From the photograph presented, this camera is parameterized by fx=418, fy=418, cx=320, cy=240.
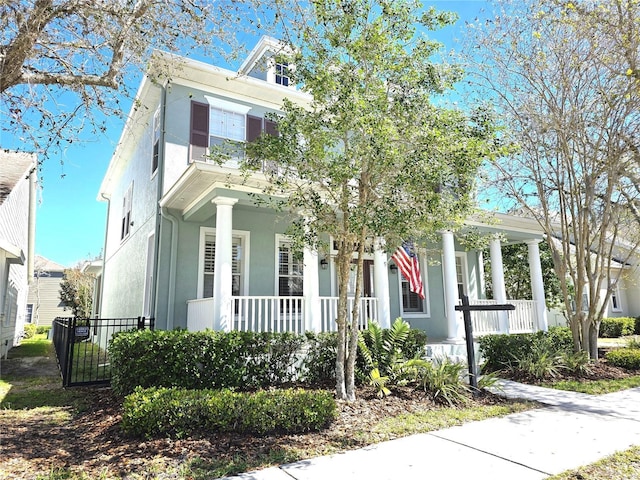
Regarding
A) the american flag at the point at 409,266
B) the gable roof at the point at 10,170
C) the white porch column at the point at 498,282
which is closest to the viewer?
Answer: the american flag at the point at 409,266

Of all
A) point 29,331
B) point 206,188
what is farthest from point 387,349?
point 29,331

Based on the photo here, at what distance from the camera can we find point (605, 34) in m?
7.37

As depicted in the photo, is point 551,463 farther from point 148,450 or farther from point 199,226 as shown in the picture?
point 199,226

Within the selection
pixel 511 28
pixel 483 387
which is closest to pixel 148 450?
pixel 483 387

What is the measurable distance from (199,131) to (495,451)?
30.3 feet

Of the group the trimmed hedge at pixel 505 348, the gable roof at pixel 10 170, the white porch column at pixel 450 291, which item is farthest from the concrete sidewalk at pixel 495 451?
the gable roof at pixel 10 170

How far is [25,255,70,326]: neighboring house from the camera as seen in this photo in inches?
1315

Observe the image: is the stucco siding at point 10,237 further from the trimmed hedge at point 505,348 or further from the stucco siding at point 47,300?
the stucco siding at point 47,300

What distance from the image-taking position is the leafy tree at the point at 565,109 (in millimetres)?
8172

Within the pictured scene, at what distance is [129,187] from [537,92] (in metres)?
12.2

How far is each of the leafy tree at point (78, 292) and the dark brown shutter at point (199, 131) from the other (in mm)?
18210

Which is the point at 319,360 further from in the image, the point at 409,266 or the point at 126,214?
the point at 126,214

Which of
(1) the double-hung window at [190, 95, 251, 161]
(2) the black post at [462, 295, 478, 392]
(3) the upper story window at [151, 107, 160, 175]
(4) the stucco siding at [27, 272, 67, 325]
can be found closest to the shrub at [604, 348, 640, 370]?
(2) the black post at [462, 295, 478, 392]

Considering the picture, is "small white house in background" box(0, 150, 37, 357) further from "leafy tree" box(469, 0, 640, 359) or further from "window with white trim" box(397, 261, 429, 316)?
"leafy tree" box(469, 0, 640, 359)
